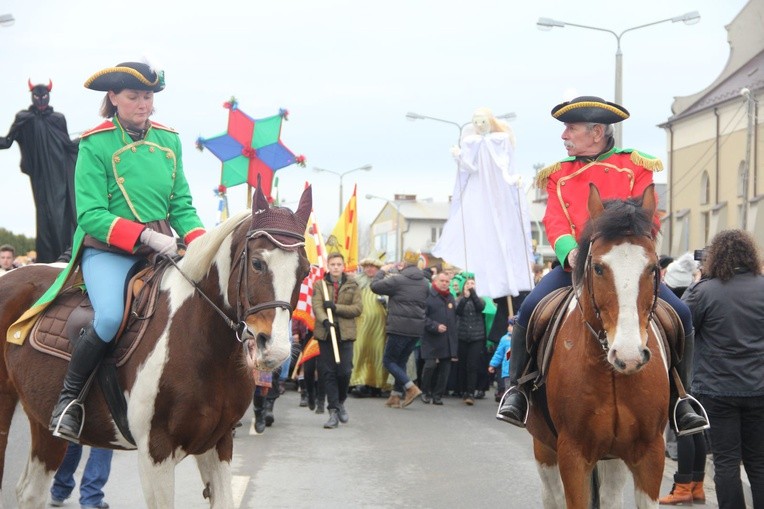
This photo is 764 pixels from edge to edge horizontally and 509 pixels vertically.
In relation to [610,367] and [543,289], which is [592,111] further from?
[610,367]

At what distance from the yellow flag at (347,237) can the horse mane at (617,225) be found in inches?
520

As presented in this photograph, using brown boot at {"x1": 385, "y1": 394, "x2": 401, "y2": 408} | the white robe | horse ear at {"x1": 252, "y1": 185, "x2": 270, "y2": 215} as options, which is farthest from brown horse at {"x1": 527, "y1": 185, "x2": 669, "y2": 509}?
brown boot at {"x1": 385, "y1": 394, "x2": 401, "y2": 408}

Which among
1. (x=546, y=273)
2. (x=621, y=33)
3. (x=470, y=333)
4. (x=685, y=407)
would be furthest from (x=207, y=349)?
(x=621, y=33)

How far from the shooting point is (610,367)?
241 inches

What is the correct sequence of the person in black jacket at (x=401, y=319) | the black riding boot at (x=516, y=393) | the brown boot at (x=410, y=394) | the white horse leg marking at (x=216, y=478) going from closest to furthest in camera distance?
the white horse leg marking at (x=216, y=478) → the black riding boot at (x=516, y=393) → the brown boot at (x=410, y=394) → the person in black jacket at (x=401, y=319)

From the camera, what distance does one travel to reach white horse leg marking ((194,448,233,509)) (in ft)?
19.9

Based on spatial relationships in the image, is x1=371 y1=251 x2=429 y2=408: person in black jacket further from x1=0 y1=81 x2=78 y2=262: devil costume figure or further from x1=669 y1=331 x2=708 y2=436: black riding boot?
x1=669 y1=331 x2=708 y2=436: black riding boot

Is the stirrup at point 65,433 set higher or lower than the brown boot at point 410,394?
higher

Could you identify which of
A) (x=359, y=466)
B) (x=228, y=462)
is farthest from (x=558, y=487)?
(x=359, y=466)

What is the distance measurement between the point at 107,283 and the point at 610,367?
2.84 m

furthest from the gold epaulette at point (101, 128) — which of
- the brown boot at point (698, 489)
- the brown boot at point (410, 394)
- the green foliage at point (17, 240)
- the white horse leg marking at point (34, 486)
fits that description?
the green foliage at point (17, 240)

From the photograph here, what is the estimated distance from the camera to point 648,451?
6176 mm

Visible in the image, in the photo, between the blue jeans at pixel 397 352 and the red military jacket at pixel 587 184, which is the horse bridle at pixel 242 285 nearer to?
the red military jacket at pixel 587 184

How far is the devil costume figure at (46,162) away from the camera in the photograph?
9.55m
